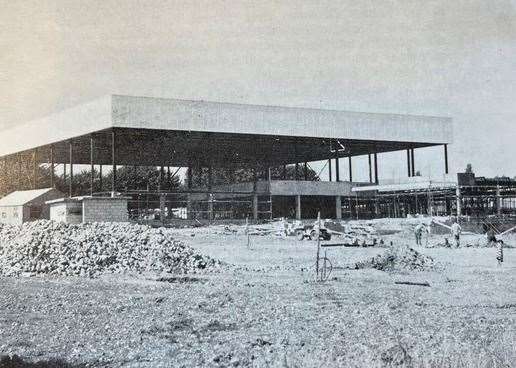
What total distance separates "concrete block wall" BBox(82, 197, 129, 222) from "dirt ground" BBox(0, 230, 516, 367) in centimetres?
1631

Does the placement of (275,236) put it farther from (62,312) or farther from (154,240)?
(62,312)

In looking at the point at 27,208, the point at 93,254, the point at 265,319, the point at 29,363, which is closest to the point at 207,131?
the point at 27,208

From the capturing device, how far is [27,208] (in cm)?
3978

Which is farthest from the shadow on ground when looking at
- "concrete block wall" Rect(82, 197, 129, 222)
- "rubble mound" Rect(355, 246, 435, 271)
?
"concrete block wall" Rect(82, 197, 129, 222)

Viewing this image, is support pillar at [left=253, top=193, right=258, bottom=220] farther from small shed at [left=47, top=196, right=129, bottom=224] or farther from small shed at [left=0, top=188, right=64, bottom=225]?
small shed at [left=0, top=188, right=64, bottom=225]

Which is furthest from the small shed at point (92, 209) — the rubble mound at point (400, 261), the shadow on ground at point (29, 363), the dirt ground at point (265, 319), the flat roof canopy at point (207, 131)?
the shadow on ground at point (29, 363)

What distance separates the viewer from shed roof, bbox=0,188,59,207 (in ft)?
132

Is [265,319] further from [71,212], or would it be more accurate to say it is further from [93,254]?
[71,212]

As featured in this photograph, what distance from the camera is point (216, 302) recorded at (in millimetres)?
12883

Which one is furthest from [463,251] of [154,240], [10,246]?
[10,246]

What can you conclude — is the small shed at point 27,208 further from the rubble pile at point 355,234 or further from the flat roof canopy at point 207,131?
the rubble pile at point 355,234

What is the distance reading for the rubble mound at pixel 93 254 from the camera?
18.5 metres

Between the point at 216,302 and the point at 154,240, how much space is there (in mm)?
8443

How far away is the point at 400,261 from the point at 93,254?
9756mm
